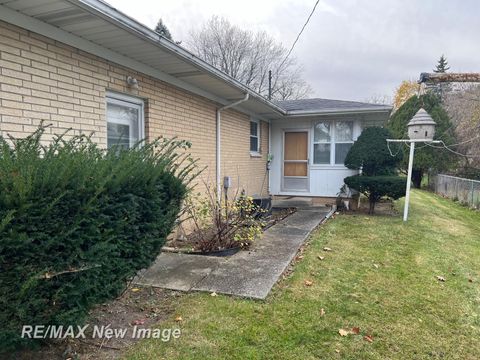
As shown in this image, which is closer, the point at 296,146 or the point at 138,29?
the point at 138,29

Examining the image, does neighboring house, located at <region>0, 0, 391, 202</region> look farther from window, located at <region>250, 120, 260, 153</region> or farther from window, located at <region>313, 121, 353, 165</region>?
window, located at <region>313, 121, 353, 165</region>

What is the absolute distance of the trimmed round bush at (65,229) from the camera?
1.67 meters

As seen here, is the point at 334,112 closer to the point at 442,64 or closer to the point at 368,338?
the point at 368,338

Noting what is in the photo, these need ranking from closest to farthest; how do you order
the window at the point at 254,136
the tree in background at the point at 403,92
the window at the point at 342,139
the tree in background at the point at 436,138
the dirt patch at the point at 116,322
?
the dirt patch at the point at 116,322 < the window at the point at 254,136 < the window at the point at 342,139 < the tree in background at the point at 436,138 < the tree in background at the point at 403,92

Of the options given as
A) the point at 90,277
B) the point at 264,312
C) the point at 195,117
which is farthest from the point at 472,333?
the point at 195,117

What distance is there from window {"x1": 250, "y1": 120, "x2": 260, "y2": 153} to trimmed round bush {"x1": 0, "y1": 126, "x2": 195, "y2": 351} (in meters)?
7.40

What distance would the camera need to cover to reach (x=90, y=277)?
2078mm

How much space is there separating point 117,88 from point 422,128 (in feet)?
22.4

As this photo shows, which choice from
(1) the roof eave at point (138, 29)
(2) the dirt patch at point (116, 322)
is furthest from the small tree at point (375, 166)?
(2) the dirt patch at point (116, 322)

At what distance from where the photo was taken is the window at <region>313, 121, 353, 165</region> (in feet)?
33.1

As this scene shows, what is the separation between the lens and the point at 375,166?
8.69 m

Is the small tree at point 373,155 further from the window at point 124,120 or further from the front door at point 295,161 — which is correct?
the window at point 124,120

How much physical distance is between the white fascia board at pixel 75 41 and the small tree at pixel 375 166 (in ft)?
17.7

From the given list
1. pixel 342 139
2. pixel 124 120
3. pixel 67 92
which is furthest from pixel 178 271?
pixel 342 139
